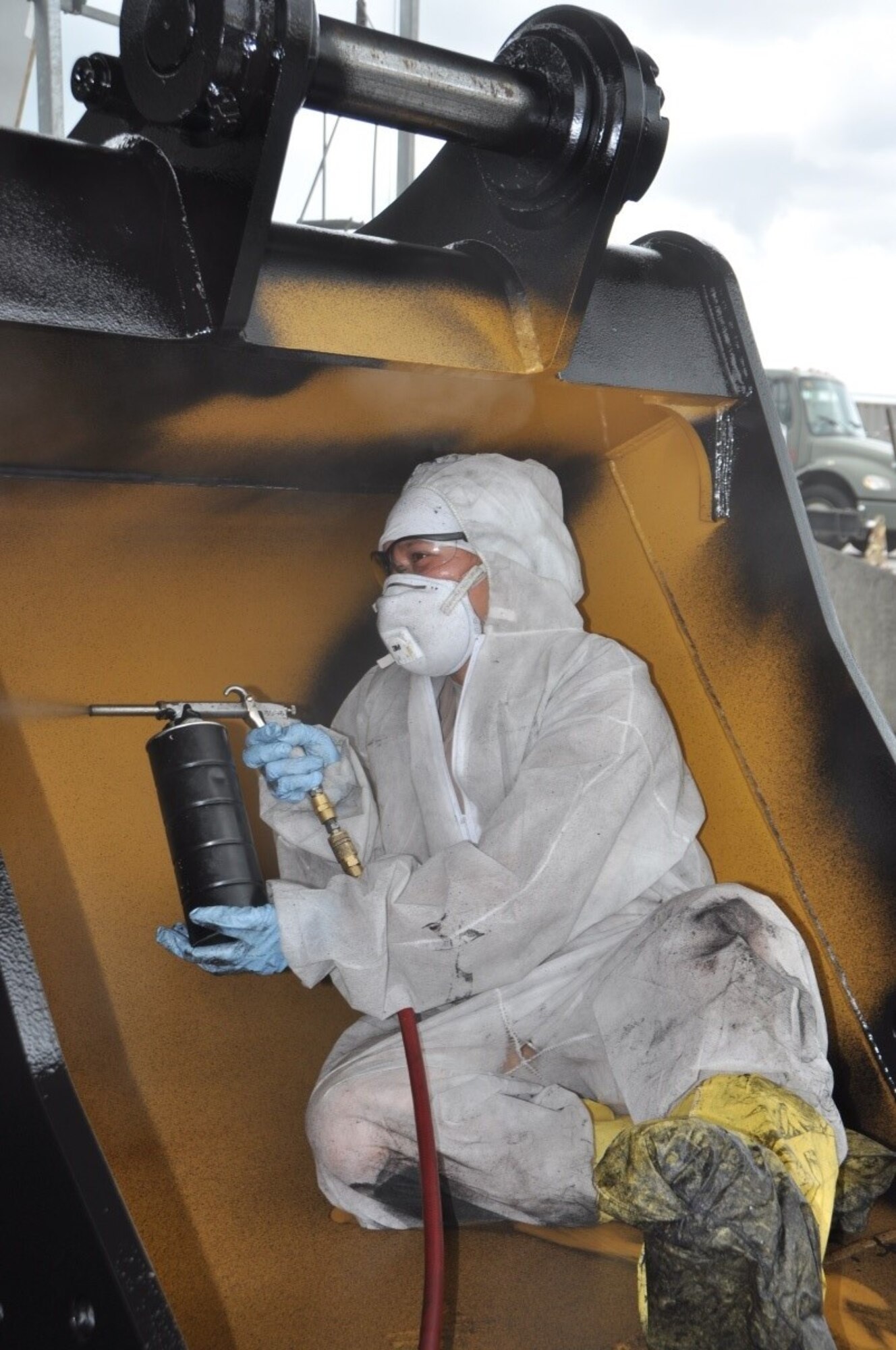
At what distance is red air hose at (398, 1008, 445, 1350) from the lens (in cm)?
132

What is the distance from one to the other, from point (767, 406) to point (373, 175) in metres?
2.76

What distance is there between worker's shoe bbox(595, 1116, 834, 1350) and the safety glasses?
3.04 ft

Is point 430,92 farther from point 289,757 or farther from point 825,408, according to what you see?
point 825,408

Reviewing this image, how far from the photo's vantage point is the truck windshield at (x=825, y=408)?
36.3 feet

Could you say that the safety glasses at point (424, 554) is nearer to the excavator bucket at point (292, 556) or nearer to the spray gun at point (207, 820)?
the excavator bucket at point (292, 556)

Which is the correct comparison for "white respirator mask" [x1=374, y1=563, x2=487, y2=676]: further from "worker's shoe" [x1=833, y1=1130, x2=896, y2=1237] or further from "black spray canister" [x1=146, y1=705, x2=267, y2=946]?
"worker's shoe" [x1=833, y1=1130, x2=896, y2=1237]

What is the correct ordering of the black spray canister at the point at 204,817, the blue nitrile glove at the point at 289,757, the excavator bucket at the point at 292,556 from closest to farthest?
the excavator bucket at the point at 292,556 → the black spray canister at the point at 204,817 → the blue nitrile glove at the point at 289,757

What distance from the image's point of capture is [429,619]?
6.46ft

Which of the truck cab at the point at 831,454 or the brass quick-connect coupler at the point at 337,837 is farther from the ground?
the truck cab at the point at 831,454

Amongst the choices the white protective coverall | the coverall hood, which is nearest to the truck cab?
the coverall hood

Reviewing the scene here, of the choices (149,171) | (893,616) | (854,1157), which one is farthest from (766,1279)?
(893,616)

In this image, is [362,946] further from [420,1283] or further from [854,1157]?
[854,1157]

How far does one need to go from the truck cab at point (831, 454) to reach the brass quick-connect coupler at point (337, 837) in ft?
31.4

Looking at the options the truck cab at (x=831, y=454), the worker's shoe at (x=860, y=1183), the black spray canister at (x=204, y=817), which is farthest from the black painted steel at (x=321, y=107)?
the truck cab at (x=831, y=454)
